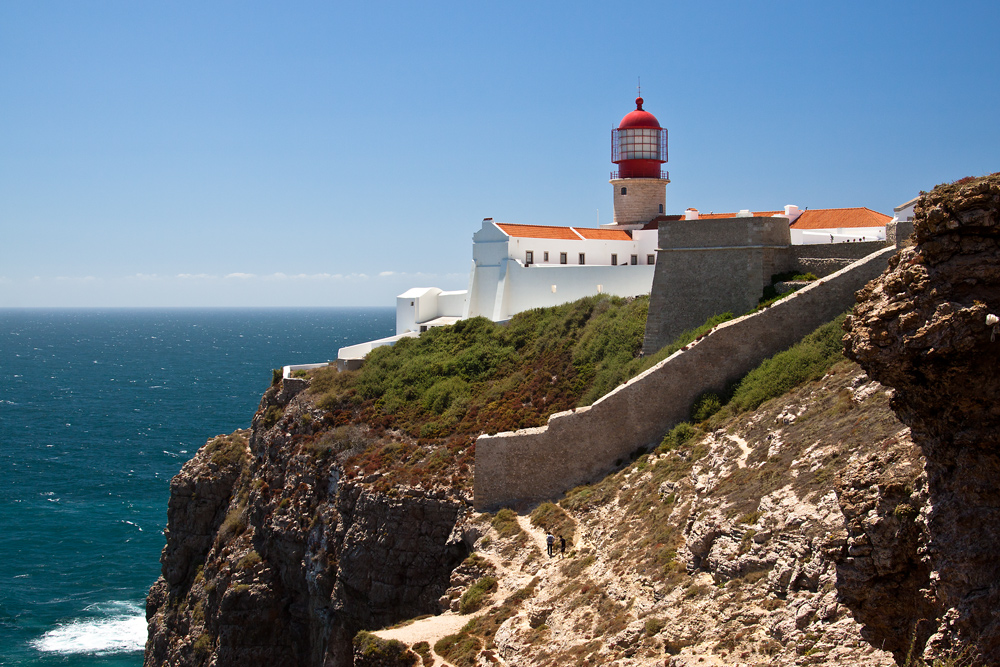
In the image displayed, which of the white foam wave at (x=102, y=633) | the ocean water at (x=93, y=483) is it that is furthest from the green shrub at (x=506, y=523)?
the white foam wave at (x=102, y=633)

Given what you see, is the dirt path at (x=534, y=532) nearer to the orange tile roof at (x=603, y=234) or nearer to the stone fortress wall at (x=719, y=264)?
the stone fortress wall at (x=719, y=264)

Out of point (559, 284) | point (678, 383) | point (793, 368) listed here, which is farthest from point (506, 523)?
point (559, 284)

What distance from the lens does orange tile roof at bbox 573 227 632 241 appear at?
37.3m

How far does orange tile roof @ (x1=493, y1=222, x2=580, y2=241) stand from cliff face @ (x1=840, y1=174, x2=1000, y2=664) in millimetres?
29176

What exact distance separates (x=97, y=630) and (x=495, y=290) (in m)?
19.9

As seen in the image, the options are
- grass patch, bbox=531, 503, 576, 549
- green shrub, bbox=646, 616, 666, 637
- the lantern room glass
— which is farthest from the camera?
the lantern room glass

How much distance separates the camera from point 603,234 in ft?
124

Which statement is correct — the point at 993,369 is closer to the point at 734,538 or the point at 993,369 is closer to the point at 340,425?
the point at 734,538

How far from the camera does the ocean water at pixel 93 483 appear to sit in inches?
1249

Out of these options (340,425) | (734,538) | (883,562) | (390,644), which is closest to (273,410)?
(340,425)

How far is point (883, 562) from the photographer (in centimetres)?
855

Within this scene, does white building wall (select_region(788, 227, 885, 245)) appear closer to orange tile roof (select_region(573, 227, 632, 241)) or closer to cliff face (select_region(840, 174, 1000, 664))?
orange tile roof (select_region(573, 227, 632, 241))

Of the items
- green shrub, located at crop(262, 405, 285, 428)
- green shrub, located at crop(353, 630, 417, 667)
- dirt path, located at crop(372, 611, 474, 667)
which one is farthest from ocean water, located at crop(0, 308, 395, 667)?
green shrub, located at crop(353, 630, 417, 667)

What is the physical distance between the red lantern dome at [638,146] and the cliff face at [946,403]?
2942 cm
